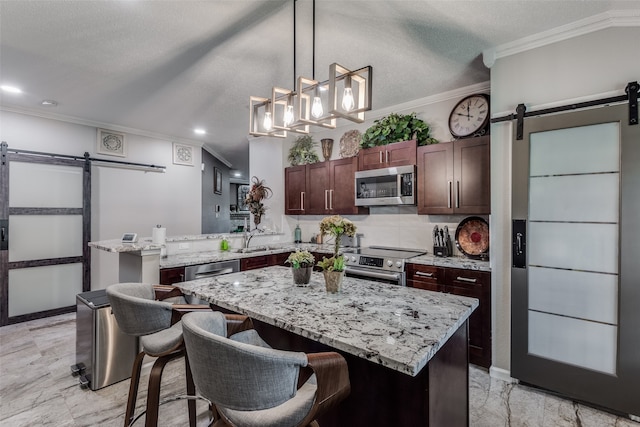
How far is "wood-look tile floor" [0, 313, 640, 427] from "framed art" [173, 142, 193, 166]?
11.2 ft

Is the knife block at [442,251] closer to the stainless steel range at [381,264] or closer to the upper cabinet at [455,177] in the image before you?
the stainless steel range at [381,264]

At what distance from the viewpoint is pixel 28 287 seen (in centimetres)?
395

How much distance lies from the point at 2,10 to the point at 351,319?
298 cm

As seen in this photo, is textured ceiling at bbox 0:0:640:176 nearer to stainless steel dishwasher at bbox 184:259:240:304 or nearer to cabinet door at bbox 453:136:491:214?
cabinet door at bbox 453:136:491:214

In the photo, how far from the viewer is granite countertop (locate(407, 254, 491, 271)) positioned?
9.08 feet

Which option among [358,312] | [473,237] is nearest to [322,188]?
[473,237]

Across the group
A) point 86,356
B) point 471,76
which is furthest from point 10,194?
point 471,76

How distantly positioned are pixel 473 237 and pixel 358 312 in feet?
7.48

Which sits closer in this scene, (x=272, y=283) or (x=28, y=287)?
(x=272, y=283)

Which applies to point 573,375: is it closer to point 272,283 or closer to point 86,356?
point 272,283

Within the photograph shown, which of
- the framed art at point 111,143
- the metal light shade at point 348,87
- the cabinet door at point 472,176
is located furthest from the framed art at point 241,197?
the metal light shade at point 348,87

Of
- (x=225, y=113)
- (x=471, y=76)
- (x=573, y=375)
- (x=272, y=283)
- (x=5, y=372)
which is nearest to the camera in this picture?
(x=272, y=283)

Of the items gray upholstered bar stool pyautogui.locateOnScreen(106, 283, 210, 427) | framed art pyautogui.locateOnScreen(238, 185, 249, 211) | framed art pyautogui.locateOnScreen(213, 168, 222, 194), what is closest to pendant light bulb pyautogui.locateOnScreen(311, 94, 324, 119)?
gray upholstered bar stool pyautogui.locateOnScreen(106, 283, 210, 427)

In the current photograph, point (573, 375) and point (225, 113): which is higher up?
point (225, 113)
